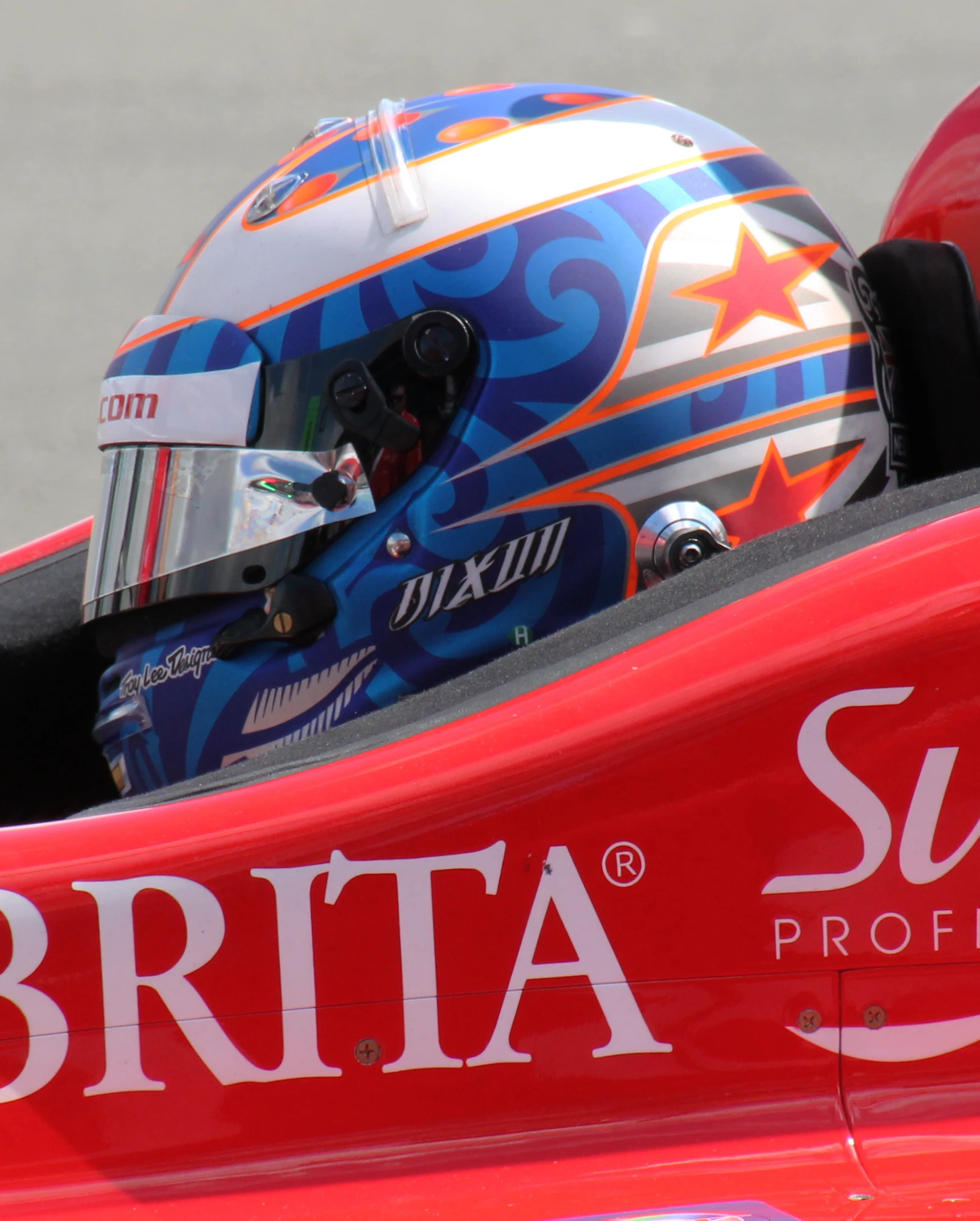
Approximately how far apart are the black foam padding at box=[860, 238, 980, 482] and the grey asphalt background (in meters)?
2.94

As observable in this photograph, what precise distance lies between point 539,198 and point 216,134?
398cm

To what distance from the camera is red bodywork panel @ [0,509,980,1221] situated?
80cm

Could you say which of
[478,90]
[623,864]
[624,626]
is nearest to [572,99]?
[478,90]

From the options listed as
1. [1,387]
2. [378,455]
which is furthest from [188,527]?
[1,387]

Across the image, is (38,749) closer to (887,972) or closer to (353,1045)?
(353,1045)

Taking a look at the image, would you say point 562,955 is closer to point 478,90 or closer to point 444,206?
point 444,206

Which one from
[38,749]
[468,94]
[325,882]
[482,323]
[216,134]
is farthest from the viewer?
[216,134]

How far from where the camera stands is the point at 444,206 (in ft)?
3.72

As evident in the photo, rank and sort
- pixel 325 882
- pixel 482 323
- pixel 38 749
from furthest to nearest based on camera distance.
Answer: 1. pixel 38 749
2. pixel 482 323
3. pixel 325 882

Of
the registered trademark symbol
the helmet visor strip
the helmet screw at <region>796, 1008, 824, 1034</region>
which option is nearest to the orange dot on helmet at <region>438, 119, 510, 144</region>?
the helmet visor strip

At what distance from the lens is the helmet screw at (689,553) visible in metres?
1.11

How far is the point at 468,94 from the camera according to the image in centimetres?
125

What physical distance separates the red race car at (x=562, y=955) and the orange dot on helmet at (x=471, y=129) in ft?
1.83

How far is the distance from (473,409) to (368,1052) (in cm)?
52
